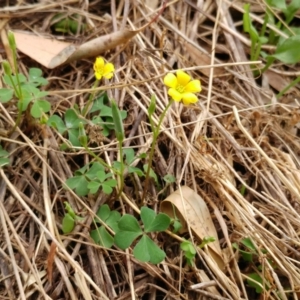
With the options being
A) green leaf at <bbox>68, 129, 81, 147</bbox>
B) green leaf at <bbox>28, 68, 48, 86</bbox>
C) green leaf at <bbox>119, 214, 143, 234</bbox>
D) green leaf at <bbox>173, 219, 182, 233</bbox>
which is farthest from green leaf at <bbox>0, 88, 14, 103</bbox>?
green leaf at <bbox>173, 219, 182, 233</bbox>

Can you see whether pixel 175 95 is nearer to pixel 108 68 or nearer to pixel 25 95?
pixel 108 68

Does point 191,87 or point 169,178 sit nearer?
point 191,87

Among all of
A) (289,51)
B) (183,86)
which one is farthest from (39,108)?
(289,51)

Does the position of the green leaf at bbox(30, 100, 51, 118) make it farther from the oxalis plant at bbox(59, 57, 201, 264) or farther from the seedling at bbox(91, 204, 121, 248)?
the seedling at bbox(91, 204, 121, 248)

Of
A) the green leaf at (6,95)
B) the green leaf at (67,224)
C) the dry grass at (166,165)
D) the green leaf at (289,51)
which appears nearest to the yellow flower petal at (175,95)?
the dry grass at (166,165)

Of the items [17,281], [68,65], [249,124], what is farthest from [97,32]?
[17,281]
